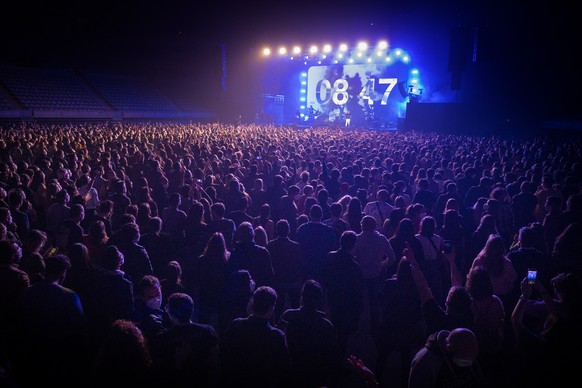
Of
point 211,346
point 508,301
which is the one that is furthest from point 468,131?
point 211,346

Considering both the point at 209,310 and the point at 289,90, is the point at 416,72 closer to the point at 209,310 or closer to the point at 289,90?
the point at 289,90

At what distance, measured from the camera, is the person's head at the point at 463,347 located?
9.50 feet

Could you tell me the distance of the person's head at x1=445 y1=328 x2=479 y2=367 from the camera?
2.90m

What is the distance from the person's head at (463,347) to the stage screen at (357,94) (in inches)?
1286

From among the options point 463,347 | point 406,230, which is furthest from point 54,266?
point 406,230

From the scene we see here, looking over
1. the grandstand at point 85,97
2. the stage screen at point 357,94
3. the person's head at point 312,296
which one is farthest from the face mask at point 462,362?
the stage screen at point 357,94

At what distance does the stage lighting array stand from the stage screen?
55cm

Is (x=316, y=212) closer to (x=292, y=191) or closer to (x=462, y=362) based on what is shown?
(x=292, y=191)

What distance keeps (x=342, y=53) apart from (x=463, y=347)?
36.2 meters

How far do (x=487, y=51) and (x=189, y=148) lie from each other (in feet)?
52.4

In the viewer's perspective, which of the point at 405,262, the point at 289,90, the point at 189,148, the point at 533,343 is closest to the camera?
the point at 533,343

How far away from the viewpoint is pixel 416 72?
1216 inches

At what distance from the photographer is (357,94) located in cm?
3697

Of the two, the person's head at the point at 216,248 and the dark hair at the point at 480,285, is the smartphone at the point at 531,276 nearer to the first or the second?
the dark hair at the point at 480,285
